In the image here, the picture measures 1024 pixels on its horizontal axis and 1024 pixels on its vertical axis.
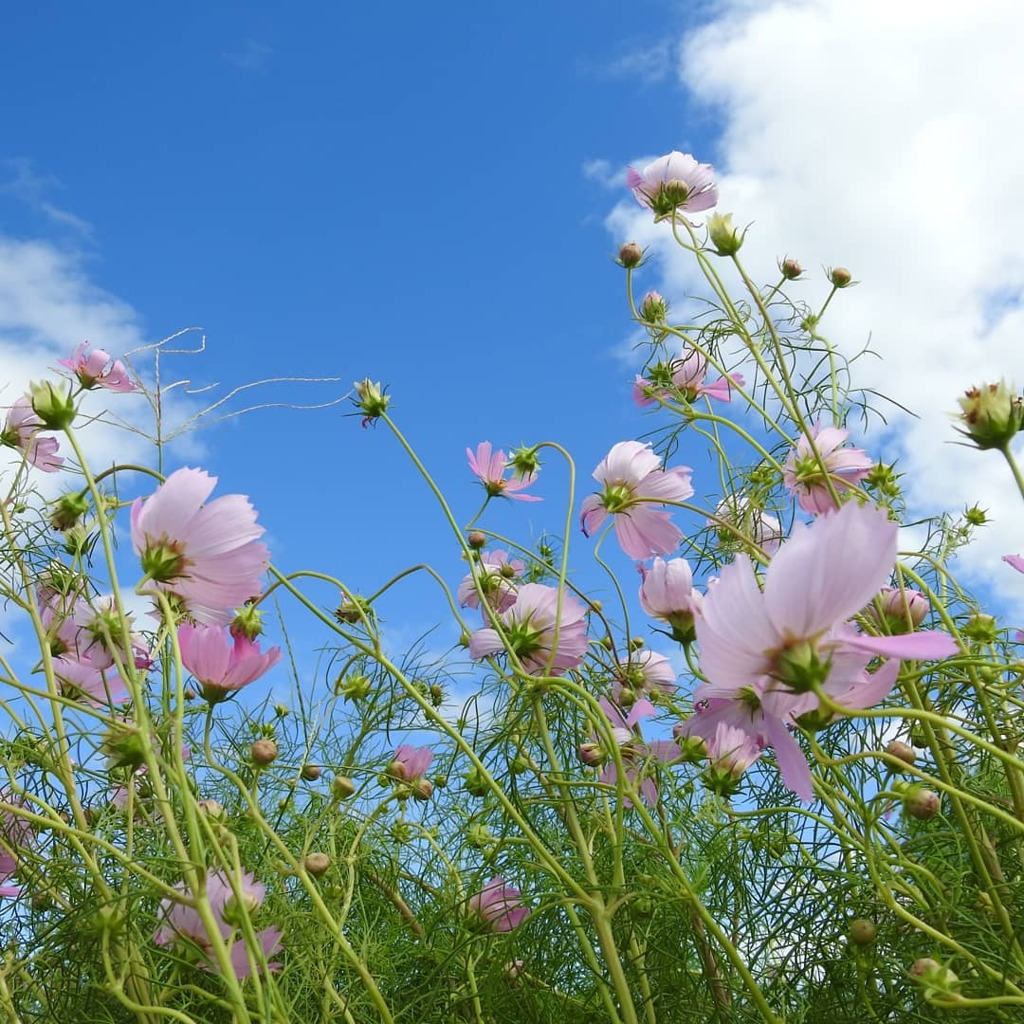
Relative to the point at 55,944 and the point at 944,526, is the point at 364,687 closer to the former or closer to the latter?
the point at 55,944

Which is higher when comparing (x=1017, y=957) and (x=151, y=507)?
(x=151, y=507)

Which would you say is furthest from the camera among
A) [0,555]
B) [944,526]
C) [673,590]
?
[944,526]

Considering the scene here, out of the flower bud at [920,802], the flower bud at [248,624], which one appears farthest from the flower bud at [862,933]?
the flower bud at [248,624]

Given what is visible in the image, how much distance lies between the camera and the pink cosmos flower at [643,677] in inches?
41.8

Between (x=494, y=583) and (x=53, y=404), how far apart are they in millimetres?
506

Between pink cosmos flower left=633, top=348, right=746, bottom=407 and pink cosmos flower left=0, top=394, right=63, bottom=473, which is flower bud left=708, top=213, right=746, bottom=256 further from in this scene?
pink cosmos flower left=0, top=394, right=63, bottom=473

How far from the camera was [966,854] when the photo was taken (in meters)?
0.96

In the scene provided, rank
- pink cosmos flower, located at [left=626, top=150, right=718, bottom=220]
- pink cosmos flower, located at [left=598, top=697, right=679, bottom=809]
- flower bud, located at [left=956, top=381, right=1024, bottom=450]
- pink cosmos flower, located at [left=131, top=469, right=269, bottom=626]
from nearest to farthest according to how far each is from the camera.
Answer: flower bud, located at [left=956, top=381, right=1024, bottom=450] < pink cosmos flower, located at [left=131, top=469, right=269, bottom=626] < pink cosmos flower, located at [left=598, top=697, right=679, bottom=809] < pink cosmos flower, located at [left=626, top=150, right=718, bottom=220]

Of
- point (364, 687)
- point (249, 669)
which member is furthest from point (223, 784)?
point (249, 669)

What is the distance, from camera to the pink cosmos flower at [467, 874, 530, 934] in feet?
2.99

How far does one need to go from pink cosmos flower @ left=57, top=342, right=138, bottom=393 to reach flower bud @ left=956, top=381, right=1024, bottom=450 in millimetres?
938

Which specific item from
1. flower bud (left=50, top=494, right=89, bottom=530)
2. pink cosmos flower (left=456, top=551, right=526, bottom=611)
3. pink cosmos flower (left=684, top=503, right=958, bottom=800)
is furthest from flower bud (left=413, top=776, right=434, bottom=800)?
pink cosmos flower (left=684, top=503, right=958, bottom=800)

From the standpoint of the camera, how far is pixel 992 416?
534 millimetres

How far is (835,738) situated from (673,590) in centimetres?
30
